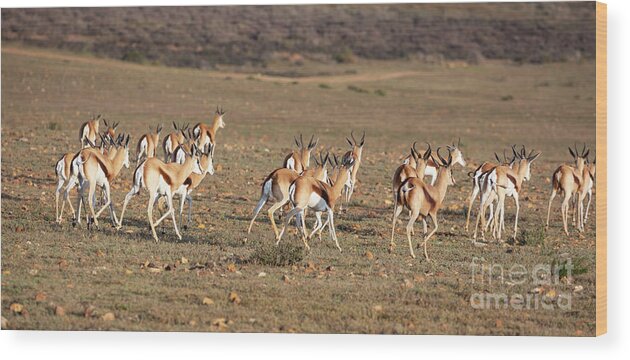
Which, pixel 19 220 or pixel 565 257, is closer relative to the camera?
pixel 565 257

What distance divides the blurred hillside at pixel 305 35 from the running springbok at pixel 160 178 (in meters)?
4.36

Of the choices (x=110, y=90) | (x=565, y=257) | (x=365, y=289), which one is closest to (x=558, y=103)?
(x=110, y=90)

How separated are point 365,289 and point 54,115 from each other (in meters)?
15.8

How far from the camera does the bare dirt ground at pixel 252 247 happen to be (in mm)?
10219

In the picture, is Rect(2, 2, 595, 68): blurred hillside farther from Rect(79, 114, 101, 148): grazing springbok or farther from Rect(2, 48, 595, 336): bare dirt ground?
Rect(79, 114, 101, 148): grazing springbok

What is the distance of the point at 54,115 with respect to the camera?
2489 centimetres

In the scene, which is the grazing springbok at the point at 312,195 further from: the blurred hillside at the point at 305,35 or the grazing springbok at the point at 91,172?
the blurred hillside at the point at 305,35

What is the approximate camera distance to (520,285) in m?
11.1

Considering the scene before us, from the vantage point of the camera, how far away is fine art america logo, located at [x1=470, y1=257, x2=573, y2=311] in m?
10.6

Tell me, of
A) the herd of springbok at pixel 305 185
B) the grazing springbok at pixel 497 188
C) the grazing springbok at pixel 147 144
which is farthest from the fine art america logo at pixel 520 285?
the grazing springbok at pixel 147 144

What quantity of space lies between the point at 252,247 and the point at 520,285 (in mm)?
3309

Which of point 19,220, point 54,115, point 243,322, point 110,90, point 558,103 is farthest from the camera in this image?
point 558,103

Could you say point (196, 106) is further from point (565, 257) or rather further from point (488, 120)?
point (565, 257)

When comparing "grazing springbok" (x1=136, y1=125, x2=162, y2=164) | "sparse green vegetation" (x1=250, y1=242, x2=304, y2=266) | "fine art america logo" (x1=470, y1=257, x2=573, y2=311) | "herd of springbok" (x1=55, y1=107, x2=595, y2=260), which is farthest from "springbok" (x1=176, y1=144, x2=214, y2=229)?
"fine art america logo" (x1=470, y1=257, x2=573, y2=311)
